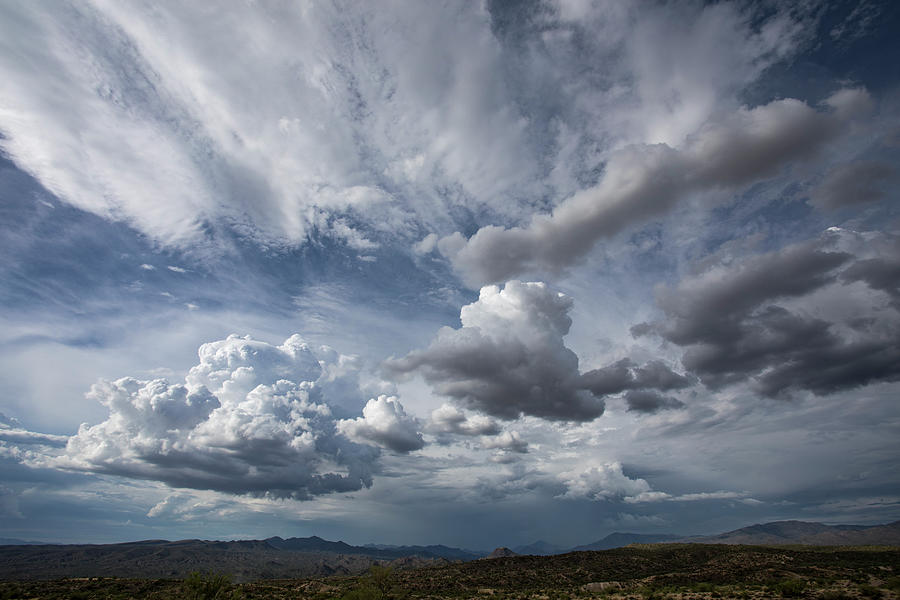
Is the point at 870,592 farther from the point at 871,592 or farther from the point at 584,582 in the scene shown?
the point at 584,582

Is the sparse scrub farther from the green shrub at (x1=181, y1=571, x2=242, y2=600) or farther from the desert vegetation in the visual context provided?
the green shrub at (x1=181, y1=571, x2=242, y2=600)

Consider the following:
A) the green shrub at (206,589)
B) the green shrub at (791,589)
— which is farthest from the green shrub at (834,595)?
the green shrub at (206,589)

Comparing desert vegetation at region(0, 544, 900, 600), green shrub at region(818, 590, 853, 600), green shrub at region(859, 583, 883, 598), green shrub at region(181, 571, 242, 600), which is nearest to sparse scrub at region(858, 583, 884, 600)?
green shrub at region(859, 583, 883, 598)

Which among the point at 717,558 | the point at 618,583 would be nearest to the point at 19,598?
the point at 618,583

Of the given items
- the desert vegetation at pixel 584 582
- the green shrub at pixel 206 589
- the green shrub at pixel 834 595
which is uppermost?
the green shrub at pixel 206 589

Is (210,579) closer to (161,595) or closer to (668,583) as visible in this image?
(161,595)

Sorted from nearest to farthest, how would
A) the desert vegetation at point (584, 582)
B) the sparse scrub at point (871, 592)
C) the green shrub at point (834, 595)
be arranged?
the green shrub at point (834, 595) < the sparse scrub at point (871, 592) < the desert vegetation at point (584, 582)

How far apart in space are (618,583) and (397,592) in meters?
45.9

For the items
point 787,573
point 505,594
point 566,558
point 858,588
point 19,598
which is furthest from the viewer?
point 566,558

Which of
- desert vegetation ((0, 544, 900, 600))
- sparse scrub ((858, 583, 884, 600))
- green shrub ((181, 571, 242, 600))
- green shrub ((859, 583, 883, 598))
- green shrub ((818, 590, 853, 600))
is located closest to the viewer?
green shrub ((818, 590, 853, 600))

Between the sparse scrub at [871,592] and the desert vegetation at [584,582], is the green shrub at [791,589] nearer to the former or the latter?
the desert vegetation at [584,582]

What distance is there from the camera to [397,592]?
9006 centimetres

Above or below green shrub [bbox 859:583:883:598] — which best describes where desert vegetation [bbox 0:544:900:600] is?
below

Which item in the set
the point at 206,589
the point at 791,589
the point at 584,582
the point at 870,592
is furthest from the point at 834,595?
the point at 206,589
